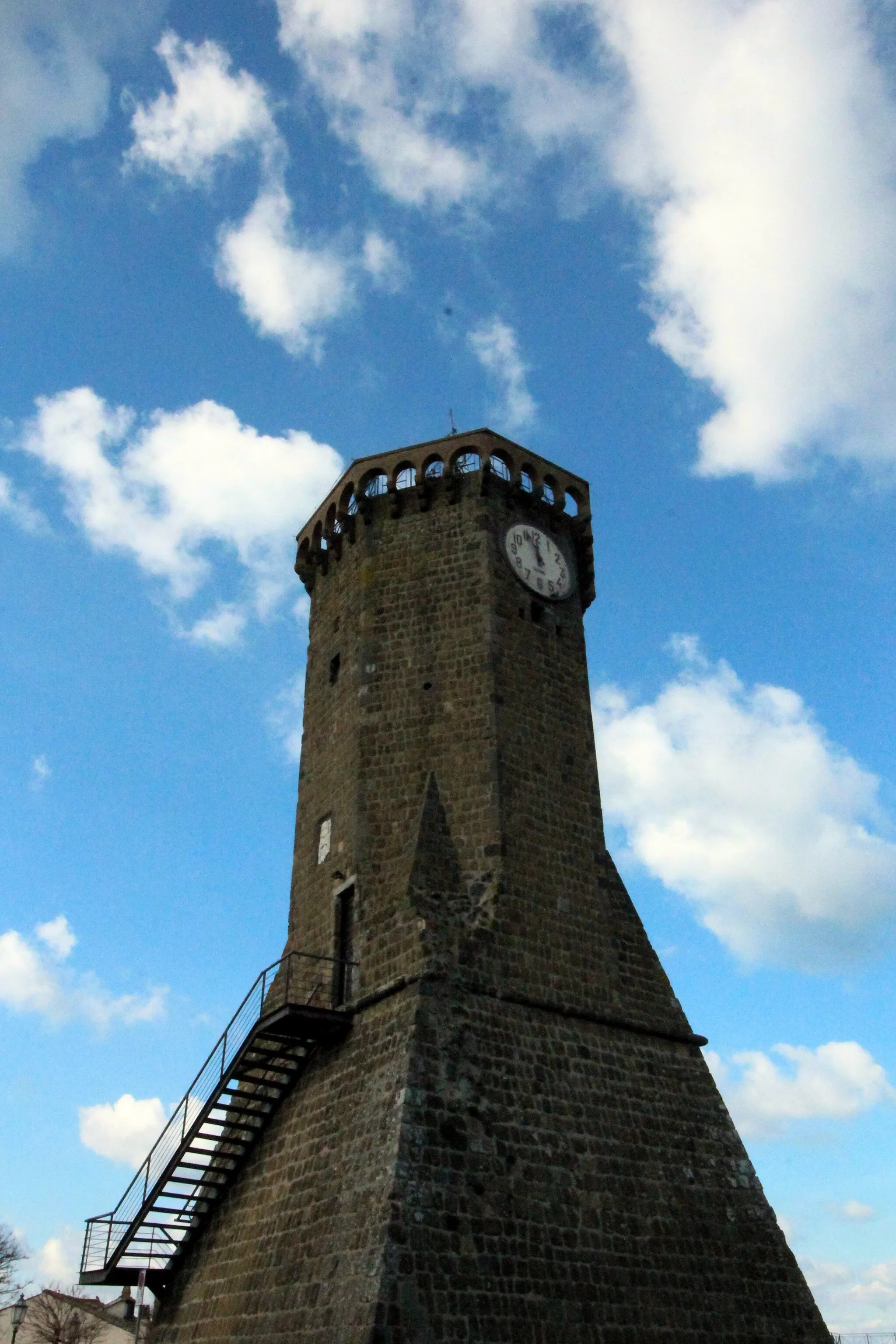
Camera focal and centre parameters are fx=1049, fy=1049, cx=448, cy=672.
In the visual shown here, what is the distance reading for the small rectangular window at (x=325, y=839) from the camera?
Result: 15.5 meters

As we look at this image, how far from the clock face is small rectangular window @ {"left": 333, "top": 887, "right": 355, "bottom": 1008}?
580cm

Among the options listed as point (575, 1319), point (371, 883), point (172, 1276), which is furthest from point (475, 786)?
point (172, 1276)

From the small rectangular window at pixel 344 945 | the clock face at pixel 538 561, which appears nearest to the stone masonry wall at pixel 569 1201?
the small rectangular window at pixel 344 945

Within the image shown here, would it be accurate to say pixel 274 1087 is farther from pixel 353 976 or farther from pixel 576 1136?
pixel 576 1136

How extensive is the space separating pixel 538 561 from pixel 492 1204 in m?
9.84

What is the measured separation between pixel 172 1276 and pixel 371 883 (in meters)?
5.92

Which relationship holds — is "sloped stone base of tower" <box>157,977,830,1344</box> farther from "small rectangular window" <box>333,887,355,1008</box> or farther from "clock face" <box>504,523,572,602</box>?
"clock face" <box>504,523,572,602</box>

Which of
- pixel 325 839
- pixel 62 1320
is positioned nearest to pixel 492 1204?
pixel 325 839

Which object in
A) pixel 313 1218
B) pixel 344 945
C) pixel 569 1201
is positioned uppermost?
pixel 344 945

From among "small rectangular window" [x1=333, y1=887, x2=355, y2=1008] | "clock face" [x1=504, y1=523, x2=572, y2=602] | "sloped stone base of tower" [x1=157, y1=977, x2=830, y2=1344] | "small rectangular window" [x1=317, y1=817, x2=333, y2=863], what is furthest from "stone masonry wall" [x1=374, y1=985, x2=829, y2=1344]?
"clock face" [x1=504, y1=523, x2=572, y2=602]

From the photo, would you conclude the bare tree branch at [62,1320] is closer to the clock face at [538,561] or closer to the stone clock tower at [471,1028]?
the stone clock tower at [471,1028]

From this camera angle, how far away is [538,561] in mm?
17406

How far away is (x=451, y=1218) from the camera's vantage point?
10656 mm

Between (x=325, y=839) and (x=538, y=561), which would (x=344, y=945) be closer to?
(x=325, y=839)
